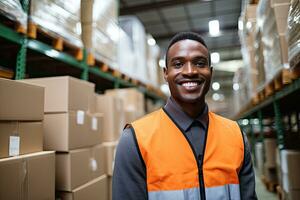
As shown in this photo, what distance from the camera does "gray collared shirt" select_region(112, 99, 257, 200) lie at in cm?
138

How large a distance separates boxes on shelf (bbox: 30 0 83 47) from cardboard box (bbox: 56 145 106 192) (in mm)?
1274

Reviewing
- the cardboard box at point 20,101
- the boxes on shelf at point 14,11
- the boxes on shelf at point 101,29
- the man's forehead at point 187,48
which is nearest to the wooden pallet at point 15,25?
the boxes on shelf at point 14,11

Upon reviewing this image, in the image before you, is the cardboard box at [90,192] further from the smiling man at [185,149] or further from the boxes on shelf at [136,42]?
the boxes on shelf at [136,42]

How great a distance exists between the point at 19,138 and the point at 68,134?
57 centimetres

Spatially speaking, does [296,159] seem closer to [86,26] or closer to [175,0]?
[86,26]

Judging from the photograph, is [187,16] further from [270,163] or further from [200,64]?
[200,64]

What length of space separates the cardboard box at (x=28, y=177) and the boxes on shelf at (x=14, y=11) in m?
1.15

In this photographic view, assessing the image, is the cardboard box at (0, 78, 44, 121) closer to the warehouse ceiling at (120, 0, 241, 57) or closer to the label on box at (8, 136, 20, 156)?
the label on box at (8, 136, 20, 156)

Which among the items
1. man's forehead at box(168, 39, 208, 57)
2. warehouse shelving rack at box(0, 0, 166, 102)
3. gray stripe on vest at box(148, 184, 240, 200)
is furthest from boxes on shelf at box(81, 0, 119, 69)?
gray stripe on vest at box(148, 184, 240, 200)

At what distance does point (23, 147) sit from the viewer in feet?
6.54

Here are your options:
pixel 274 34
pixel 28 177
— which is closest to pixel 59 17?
pixel 28 177

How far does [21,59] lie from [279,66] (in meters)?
2.57

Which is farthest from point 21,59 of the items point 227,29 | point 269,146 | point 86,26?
point 227,29

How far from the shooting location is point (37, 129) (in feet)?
7.04
